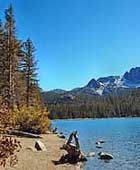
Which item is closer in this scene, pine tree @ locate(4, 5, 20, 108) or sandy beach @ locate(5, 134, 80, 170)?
sandy beach @ locate(5, 134, 80, 170)

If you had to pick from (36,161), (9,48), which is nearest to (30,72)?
(9,48)

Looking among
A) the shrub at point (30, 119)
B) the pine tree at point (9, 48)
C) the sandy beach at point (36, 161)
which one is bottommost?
the sandy beach at point (36, 161)

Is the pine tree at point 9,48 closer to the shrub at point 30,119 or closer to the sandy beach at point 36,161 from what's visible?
the shrub at point 30,119

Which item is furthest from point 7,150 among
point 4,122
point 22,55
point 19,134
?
point 22,55

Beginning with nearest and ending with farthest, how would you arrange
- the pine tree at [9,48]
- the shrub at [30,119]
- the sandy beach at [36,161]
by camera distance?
the sandy beach at [36,161] → the shrub at [30,119] → the pine tree at [9,48]

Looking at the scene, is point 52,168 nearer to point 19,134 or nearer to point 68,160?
point 68,160

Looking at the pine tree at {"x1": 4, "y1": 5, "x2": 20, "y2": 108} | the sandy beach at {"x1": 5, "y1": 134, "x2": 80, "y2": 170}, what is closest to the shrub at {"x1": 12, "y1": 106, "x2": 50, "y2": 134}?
the pine tree at {"x1": 4, "y1": 5, "x2": 20, "y2": 108}

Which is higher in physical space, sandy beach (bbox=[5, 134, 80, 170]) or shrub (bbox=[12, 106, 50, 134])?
shrub (bbox=[12, 106, 50, 134])

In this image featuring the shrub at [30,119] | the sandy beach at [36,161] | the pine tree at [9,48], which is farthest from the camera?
the pine tree at [9,48]

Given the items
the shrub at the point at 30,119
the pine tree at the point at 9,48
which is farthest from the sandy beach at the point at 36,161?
the pine tree at the point at 9,48

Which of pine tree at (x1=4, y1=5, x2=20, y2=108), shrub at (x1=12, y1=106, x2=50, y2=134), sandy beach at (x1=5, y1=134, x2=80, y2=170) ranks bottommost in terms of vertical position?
sandy beach at (x1=5, y1=134, x2=80, y2=170)

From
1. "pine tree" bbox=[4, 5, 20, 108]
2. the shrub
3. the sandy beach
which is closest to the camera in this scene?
the sandy beach

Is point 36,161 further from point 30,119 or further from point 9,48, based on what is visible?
point 9,48

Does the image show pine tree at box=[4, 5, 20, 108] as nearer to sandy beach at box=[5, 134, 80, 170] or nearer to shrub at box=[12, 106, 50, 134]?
shrub at box=[12, 106, 50, 134]
